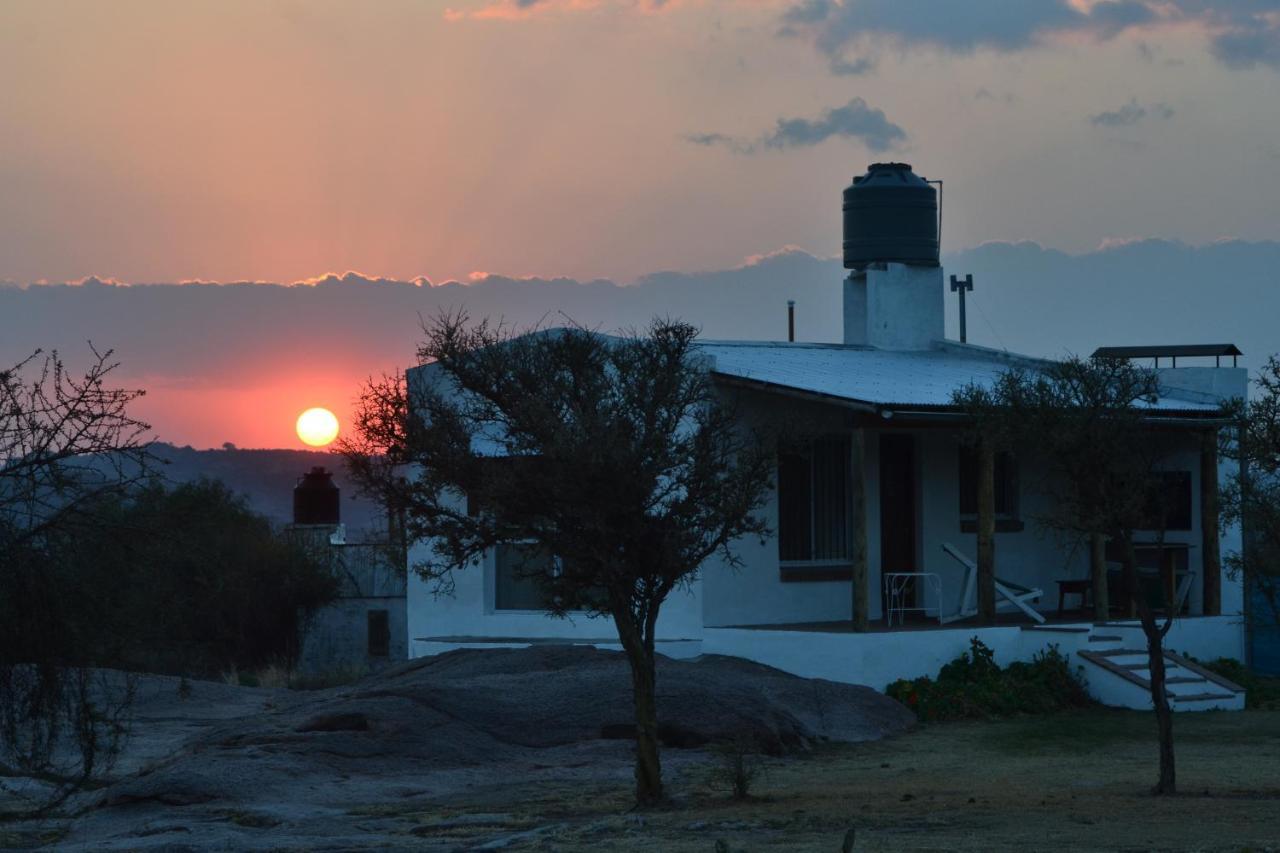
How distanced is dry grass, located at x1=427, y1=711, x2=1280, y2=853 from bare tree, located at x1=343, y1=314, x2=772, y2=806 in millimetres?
994

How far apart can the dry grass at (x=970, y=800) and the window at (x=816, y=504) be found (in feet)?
13.8

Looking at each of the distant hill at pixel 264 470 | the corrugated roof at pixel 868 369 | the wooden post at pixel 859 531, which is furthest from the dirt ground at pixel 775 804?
the distant hill at pixel 264 470

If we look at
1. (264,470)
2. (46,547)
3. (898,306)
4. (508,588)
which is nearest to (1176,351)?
(898,306)

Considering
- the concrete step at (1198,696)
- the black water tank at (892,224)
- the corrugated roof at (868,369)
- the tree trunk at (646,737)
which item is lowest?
the concrete step at (1198,696)

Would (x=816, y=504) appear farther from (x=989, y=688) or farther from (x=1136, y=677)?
(x=1136, y=677)

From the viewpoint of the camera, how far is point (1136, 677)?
19500 millimetres

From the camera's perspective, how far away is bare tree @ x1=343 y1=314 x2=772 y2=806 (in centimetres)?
1213

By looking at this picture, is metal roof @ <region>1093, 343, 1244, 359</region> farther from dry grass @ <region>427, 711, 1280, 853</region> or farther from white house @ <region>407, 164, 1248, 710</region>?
dry grass @ <region>427, 711, 1280, 853</region>

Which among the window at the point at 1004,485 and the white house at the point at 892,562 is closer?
the white house at the point at 892,562

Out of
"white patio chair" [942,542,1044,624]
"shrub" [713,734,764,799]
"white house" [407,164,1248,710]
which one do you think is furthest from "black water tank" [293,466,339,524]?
"shrub" [713,734,764,799]

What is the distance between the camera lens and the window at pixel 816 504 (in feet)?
70.9

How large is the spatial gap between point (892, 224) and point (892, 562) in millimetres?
6649

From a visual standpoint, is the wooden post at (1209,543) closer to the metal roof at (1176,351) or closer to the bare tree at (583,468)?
the metal roof at (1176,351)

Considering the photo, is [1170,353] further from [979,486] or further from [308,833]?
[308,833]
